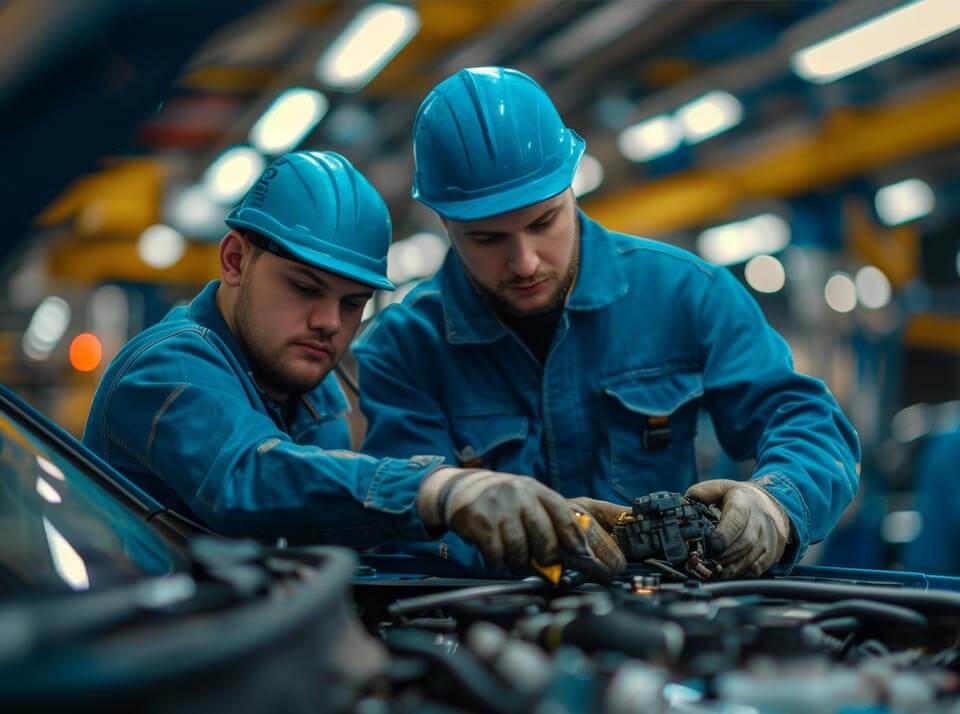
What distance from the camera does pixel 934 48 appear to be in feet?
22.4

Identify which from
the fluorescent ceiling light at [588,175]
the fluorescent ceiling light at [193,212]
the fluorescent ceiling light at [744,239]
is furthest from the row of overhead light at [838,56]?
the fluorescent ceiling light at [193,212]

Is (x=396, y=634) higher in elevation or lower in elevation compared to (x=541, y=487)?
lower

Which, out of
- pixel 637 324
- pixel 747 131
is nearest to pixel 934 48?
pixel 747 131

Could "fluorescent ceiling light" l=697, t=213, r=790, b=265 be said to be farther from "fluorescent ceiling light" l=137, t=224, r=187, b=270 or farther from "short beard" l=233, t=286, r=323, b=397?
"short beard" l=233, t=286, r=323, b=397

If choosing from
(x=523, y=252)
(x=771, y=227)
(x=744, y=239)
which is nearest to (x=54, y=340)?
(x=744, y=239)

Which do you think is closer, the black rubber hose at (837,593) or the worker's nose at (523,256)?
the black rubber hose at (837,593)

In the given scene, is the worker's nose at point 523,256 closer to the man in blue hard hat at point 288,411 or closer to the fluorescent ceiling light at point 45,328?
the man in blue hard hat at point 288,411

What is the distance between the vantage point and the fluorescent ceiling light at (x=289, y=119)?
687 centimetres

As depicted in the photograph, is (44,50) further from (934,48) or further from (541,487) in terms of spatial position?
(934,48)

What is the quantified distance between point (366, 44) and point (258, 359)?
4.13m

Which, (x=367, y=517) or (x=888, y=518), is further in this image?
(x=888, y=518)

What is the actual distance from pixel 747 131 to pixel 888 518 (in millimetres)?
3044

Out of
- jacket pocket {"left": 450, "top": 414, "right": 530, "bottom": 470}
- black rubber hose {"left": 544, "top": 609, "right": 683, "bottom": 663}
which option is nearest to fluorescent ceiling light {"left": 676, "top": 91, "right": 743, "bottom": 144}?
jacket pocket {"left": 450, "top": 414, "right": 530, "bottom": 470}

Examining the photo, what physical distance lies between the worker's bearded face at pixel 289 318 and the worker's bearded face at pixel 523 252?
9.3 inches
